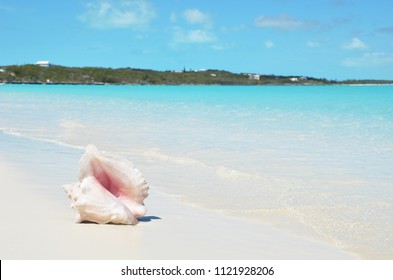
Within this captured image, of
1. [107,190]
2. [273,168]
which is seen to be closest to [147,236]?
[107,190]

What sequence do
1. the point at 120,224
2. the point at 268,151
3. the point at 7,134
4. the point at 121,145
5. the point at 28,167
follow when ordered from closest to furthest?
the point at 120,224 < the point at 28,167 < the point at 268,151 < the point at 121,145 < the point at 7,134

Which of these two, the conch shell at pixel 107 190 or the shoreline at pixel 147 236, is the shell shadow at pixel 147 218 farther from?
the conch shell at pixel 107 190

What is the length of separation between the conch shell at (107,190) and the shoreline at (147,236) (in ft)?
0.33

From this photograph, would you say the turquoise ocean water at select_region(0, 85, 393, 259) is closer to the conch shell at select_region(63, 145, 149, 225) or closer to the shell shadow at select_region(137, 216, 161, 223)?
the shell shadow at select_region(137, 216, 161, 223)

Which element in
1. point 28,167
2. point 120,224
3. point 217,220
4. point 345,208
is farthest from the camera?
point 28,167

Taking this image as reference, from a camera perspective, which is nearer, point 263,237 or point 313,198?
point 263,237

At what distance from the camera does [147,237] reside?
4812mm

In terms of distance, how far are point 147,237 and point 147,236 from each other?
3cm

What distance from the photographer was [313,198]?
22.8ft

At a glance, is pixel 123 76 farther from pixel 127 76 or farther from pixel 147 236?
pixel 147 236

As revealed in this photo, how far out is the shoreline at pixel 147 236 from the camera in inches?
172

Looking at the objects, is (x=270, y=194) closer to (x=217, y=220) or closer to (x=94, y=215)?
(x=217, y=220)

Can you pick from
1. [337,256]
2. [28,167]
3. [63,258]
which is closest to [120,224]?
[63,258]

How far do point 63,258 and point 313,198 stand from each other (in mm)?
3568
